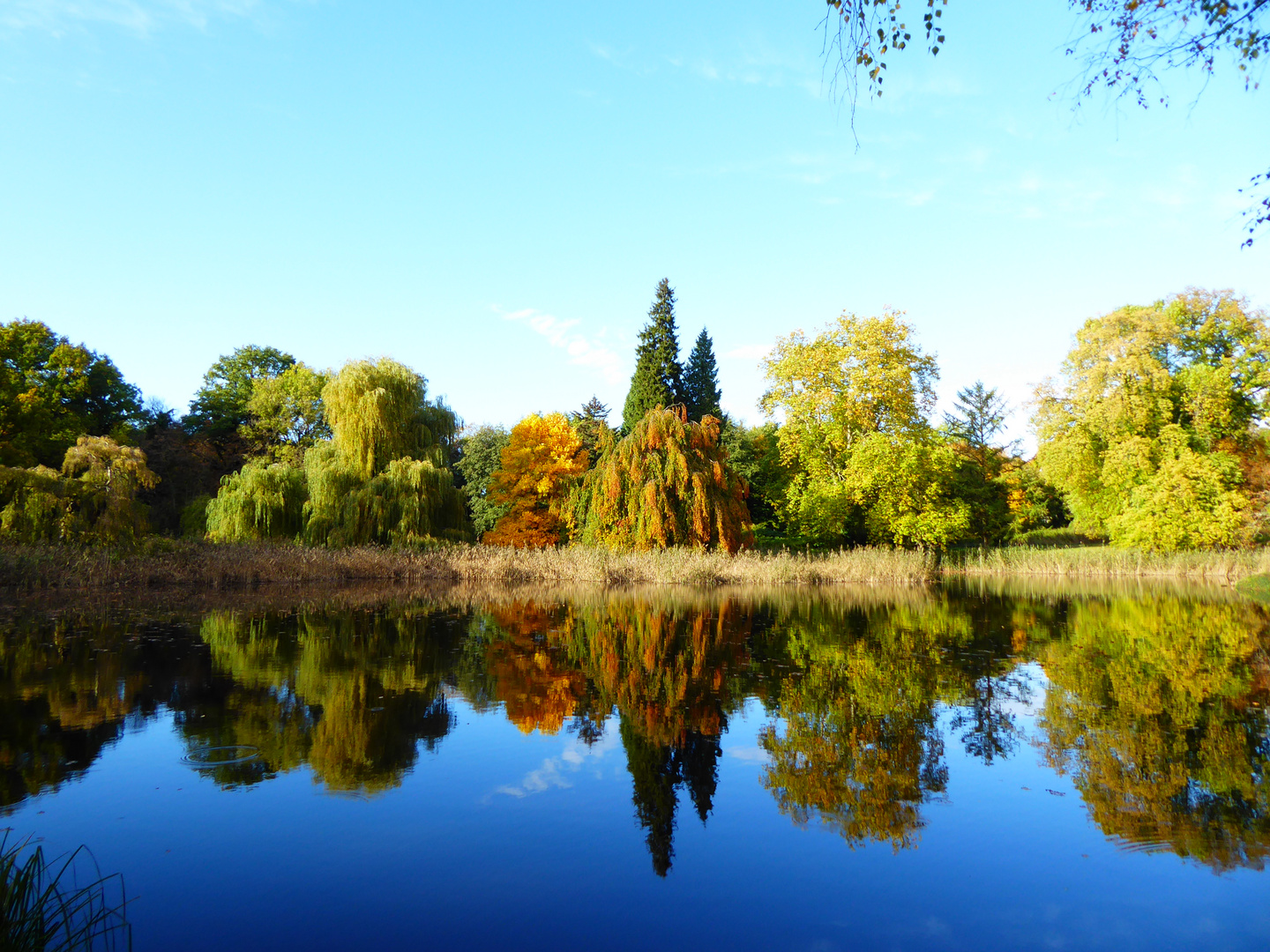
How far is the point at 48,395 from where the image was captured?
1239 inches

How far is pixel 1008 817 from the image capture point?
4562mm

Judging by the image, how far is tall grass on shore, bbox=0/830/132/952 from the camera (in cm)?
272

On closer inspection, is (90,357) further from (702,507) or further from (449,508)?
(702,507)

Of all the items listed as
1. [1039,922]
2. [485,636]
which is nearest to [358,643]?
[485,636]

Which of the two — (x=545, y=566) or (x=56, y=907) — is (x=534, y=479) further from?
(x=56, y=907)

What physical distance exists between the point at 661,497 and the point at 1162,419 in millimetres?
23326

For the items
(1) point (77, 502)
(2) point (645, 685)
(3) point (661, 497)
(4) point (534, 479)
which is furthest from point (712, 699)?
(4) point (534, 479)

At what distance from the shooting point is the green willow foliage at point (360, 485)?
76.0ft

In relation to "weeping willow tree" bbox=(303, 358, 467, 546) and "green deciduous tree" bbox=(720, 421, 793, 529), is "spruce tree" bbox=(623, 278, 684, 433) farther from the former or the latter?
"weeping willow tree" bbox=(303, 358, 467, 546)

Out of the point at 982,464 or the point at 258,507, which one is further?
the point at 982,464

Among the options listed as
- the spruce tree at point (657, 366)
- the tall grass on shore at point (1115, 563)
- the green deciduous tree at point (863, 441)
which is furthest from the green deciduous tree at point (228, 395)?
the tall grass on shore at point (1115, 563)

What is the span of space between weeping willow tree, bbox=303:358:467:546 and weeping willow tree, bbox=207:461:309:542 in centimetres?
78

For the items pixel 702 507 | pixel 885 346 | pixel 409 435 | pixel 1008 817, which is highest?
pixel 885 346

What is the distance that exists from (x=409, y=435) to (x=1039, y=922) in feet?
82.5
